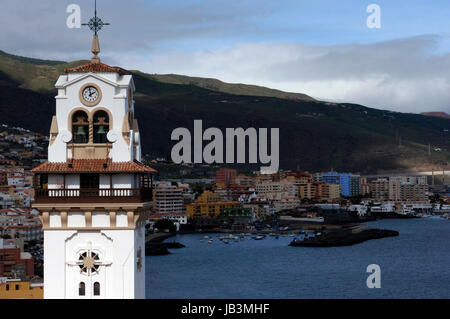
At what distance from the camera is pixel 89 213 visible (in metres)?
10.6

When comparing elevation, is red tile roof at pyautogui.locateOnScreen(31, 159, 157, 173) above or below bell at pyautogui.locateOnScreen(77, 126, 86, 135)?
below

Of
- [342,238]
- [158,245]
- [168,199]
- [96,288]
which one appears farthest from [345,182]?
[96,288]

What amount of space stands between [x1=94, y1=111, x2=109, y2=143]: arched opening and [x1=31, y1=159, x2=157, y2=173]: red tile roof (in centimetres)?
30

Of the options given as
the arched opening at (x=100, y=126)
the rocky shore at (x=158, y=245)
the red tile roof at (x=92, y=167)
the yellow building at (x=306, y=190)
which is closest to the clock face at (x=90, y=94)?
the arched opening at (x=100, y=126)

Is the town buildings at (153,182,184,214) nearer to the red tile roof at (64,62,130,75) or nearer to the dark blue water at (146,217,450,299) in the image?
the dark blue water at (146,217,450,299)

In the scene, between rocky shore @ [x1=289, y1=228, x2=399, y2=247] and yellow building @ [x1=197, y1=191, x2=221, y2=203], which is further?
yellow building @ [x1=197, y1=191, x2=221, y2=203]

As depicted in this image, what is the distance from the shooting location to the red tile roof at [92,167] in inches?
412

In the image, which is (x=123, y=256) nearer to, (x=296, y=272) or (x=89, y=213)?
(x=89, y=213)

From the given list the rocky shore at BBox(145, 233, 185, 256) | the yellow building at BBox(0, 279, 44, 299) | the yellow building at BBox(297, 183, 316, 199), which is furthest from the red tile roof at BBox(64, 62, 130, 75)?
the yellow building at BBox(297, 183, 316, 199)

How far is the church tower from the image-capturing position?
34.6 ft

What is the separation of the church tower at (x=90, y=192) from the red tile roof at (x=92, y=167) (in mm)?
12

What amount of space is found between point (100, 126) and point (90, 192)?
0.83m

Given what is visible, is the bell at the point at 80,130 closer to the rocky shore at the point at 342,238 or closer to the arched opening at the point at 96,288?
the arched opening at the point at 96,288
